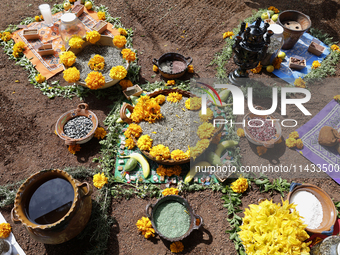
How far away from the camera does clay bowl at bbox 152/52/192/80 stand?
5.53m

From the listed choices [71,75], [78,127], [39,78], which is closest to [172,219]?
[78,127]

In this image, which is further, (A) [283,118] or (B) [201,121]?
(A) [283,118]

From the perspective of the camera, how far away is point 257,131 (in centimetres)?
465

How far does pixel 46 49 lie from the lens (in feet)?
20.6

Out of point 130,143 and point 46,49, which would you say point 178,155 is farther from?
point 46,49

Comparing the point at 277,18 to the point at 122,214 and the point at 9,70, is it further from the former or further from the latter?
the point at 9,70

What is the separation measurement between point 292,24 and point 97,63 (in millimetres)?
5319

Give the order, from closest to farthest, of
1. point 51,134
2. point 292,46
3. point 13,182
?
1. point 13,182
2. point 51,134
3. point 292,46

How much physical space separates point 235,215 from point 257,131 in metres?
1.70

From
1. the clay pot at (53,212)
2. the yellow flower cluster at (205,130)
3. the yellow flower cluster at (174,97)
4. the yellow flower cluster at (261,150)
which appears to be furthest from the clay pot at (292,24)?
the clay pot at (53,212)

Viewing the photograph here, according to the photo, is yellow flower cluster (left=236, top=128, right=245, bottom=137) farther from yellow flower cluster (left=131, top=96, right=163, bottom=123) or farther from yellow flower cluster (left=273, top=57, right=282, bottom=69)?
yellow flower cluster (left=273, top=57, right=282, bottom=69)

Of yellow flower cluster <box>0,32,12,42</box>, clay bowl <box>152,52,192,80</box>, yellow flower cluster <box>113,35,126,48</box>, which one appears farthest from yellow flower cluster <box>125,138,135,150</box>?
yellow flower cluster <box>0,32,12,42</box>

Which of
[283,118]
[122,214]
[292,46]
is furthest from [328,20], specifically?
[122,214]

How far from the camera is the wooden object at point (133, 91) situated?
208 inches
